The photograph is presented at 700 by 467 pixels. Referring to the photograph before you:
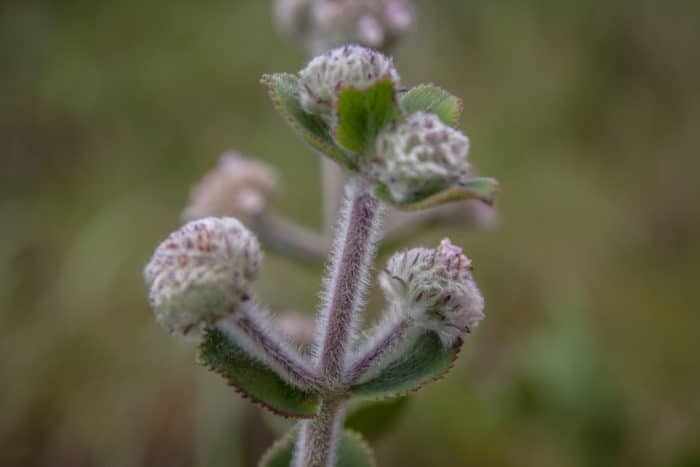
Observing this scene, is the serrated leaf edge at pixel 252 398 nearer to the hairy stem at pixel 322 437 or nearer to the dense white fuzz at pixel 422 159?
the hairy stem at pixel 322 437

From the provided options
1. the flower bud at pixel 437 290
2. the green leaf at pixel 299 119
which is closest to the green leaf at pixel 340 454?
the flower bud at pixel 437 290

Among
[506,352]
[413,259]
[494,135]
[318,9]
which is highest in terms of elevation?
[494,135]

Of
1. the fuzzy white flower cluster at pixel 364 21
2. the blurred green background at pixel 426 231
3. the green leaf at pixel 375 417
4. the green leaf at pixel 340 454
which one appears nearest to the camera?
the green leaf at pixel 340 454

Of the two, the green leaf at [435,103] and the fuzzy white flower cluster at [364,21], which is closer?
the green leaf at [435,103]

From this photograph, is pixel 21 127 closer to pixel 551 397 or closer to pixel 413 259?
pixel 551 397

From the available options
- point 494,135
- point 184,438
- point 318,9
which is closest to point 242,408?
point 184,438

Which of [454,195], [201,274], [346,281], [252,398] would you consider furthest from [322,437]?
[454,195]

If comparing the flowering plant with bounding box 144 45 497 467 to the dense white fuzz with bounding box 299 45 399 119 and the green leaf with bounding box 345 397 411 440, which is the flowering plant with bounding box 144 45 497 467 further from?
the green leaf with bounding box 345 397 411 440
